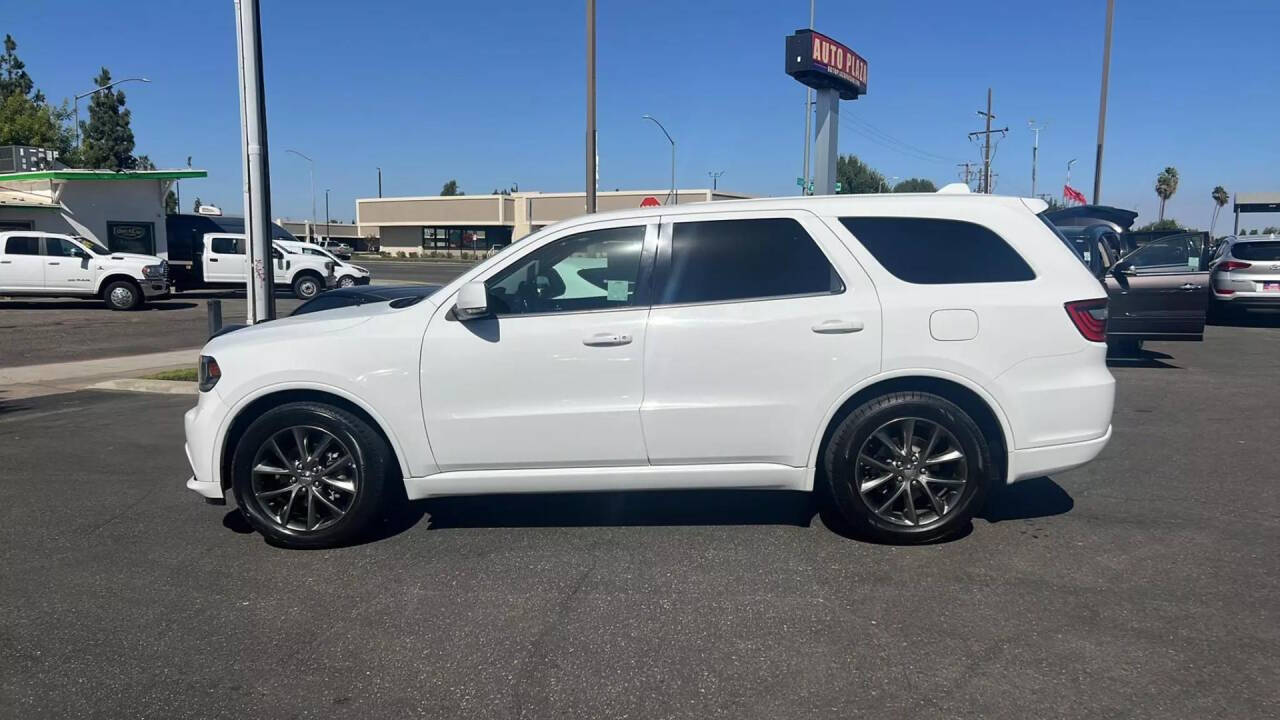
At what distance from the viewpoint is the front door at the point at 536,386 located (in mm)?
4793

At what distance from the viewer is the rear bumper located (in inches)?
193

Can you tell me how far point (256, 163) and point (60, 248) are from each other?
14718mm

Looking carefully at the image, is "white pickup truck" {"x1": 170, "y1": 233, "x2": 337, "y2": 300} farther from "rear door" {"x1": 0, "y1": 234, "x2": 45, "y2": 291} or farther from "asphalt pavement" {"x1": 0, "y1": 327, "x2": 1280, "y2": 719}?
"asphalt pavement" {"x1": 0, "y1": 327, "x2": 1280, "y2": 719}

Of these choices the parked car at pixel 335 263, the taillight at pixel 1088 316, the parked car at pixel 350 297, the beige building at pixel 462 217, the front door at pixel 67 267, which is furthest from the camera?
the beige building at pixel 462 217

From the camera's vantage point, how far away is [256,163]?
10.2m

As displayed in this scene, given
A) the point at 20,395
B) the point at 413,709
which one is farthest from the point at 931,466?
the point at 20,395

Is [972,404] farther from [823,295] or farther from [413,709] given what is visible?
[413,709]

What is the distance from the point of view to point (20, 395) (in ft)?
35.3

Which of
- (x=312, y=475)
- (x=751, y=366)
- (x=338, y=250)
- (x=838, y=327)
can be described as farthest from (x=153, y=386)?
A: (x=338, y=250)

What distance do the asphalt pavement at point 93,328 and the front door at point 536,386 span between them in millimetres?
11518

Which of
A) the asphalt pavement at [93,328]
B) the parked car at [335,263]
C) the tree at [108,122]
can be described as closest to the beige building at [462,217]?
the tree at [108,122]

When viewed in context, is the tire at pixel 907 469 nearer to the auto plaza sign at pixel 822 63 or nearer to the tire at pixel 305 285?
the auto plaza sign at pixel 822 63

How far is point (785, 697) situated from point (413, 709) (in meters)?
1.32

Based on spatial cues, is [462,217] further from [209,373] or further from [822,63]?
[209,373]
